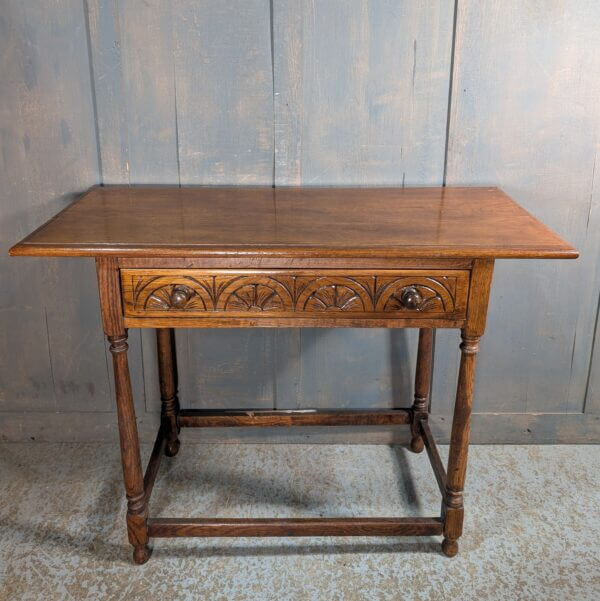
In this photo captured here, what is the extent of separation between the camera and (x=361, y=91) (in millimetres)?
2131

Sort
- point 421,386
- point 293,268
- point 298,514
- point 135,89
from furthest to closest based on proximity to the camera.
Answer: point 421,386
point 298,514
point 135,89
point 293,268

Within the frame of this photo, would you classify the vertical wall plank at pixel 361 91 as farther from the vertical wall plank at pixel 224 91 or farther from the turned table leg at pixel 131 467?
Result: the turned table leg at pixel 131 467

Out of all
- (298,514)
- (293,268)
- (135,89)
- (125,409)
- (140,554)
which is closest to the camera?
(293,268)

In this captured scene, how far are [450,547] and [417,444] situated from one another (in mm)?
516

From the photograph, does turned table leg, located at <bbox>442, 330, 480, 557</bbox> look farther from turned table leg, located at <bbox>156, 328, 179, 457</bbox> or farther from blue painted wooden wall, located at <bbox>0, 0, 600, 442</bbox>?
turned table leg, located at <bbox>156, 328, 179, 457</bbox>

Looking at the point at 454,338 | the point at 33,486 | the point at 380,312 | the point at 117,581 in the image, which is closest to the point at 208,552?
the point at 117,581

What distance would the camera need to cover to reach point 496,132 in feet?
7.14

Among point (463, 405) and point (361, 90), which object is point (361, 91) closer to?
point (361, 90)

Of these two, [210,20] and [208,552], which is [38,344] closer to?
[208,552]

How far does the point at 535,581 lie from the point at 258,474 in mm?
980

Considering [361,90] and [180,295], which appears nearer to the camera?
[180,295]

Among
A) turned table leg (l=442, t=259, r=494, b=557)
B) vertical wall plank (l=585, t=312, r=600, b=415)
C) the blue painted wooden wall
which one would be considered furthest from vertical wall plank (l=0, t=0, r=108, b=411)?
vertical wall plank (l=585, t=312, r=600, b=415)

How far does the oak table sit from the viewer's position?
1586mm

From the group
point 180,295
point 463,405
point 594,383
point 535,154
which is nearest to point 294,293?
point 180,295
